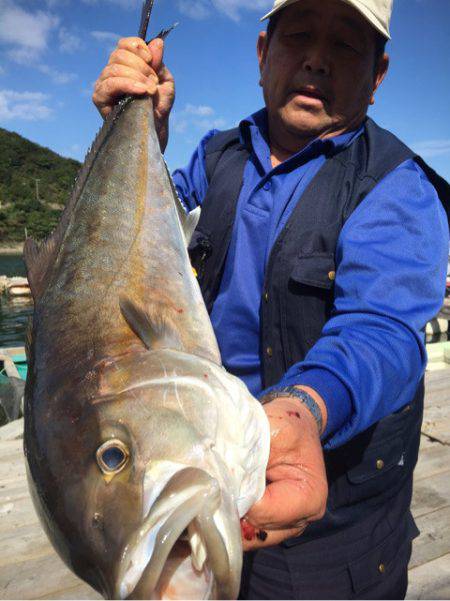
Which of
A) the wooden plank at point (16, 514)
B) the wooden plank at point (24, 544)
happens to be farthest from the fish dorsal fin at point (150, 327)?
the wooden plank at point (16, 514)

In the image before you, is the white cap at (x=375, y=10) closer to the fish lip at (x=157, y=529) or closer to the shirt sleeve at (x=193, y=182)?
the shirt sleeve at (x=193, y=182)

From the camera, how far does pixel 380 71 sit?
2273 millimetres

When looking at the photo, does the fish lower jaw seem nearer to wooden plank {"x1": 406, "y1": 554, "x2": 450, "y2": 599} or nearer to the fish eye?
the fish eye

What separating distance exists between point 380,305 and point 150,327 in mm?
727

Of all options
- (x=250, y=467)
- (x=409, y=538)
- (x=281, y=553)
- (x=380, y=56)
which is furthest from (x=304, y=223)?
(x=409, y=538)

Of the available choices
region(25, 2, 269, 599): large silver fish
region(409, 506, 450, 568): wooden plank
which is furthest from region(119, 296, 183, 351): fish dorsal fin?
region(409, 506, 450, 568): wooden plank

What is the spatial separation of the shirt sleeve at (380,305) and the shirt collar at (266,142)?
33 cm

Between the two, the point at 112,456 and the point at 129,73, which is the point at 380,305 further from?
the point at 129,73

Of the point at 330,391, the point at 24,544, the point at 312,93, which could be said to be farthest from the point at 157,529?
the point at 24,544

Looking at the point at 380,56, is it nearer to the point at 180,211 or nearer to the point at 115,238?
the point at 180,211

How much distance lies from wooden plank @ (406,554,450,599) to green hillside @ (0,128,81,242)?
70.7 meters

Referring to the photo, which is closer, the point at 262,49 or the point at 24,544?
the point at 262,49

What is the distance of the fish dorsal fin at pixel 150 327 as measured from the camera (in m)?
1.47

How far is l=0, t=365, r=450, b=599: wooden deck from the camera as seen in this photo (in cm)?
292
